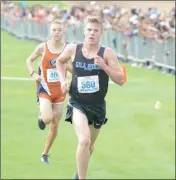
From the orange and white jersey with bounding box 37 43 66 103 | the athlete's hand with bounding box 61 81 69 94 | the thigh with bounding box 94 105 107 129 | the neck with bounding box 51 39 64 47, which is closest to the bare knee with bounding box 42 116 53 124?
the orange and white jersey with bounding box 37 43 66 103

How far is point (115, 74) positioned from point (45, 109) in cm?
175

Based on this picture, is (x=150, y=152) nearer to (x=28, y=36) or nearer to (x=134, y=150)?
(x=134, y=150)

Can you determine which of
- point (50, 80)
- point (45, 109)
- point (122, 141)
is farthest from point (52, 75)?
point (122, 141)

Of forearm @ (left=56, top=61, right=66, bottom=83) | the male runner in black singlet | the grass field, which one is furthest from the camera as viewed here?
the grass field

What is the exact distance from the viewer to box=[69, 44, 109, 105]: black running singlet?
11547 mm

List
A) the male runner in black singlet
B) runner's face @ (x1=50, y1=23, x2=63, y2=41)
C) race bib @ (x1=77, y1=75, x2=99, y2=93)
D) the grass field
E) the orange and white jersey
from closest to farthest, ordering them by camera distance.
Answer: the male runner in black singlet
runner's face @ (x1=50, y1=23, x2=63, y2=41)
race bib @ (x1=77, y1=75, x2=99, y2=93)
the orange and white jersey
the grass field

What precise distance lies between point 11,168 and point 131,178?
6.35 meters

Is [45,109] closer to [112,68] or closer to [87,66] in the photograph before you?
[87,66]

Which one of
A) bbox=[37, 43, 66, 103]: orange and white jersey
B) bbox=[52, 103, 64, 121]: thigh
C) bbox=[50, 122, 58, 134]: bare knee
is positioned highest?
bbox=[37, 43, 66, 103]: orange and white jersey

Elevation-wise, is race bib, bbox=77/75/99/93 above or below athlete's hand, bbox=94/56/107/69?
below

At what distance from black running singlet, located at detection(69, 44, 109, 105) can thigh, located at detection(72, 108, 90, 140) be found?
0.22 metres

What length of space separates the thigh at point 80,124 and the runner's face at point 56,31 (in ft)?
3.58

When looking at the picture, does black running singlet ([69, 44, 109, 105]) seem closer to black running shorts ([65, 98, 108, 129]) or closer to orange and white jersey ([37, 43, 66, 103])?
black running shorts ([65, 98, 108, 129])

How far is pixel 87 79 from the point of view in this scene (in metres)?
11.6
